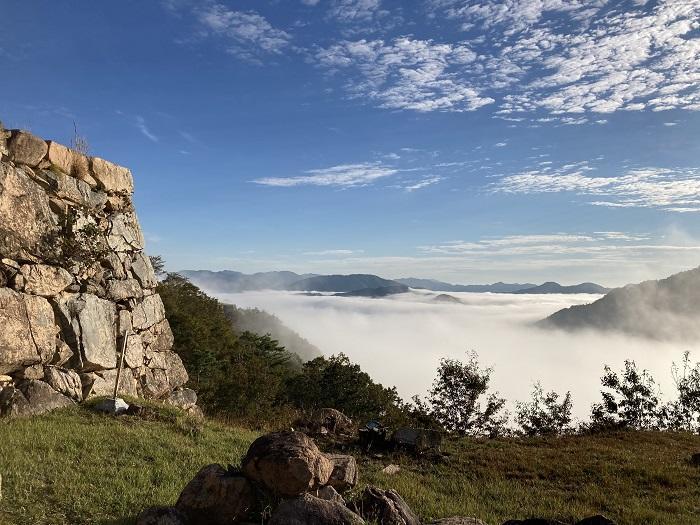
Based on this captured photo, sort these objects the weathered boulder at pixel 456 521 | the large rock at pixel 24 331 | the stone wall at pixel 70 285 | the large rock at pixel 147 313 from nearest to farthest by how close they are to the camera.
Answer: the weathered boulder at pixel 456 521 < the large rock at pixel 24 331 < the stone wall at pixel 70 285 < the large rock at pixel 147 313

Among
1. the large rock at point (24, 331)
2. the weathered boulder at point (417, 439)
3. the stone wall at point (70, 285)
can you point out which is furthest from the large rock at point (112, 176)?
the weathered boulder at point (417, 439)

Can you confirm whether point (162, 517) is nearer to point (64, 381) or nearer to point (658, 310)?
point (64, 381)

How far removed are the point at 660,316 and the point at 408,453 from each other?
199 metres

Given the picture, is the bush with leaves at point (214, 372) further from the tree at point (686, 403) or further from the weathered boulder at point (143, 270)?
the tree at point (686, 403)

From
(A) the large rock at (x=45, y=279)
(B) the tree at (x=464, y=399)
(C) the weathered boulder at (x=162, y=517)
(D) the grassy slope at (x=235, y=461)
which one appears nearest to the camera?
(C) the weathered boulder at (x=162, y=517)

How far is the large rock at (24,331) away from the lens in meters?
13.4

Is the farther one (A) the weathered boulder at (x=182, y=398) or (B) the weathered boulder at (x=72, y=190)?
(A) the weathered boulder at (x=182, y=398)

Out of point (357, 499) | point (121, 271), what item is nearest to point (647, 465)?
point (357, 499)

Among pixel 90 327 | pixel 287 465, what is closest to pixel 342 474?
pixel 287 465

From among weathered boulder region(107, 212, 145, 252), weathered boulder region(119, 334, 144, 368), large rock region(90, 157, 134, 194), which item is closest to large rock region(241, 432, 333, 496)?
weathered boulder region(119, 334, 144, 368)

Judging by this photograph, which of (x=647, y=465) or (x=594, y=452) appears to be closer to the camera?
(x=647, y=465)

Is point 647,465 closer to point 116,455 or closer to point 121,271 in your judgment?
point 116,455

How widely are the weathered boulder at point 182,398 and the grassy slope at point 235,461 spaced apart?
4910 mm

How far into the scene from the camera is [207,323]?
4359cm
